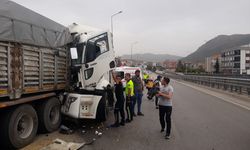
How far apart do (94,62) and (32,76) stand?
264cm

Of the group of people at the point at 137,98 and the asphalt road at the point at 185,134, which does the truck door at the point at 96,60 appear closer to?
the group of people at the point at 137,98

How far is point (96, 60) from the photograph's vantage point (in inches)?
318

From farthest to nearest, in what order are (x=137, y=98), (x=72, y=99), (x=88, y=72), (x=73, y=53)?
(x=137, y=98) < (x=88, y=72) < (x=73, y=53) < (x=72, y=99)

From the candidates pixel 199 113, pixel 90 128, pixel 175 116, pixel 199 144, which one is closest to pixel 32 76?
pixel 90 128

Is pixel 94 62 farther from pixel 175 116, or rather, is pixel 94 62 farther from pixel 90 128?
pixel 175 116

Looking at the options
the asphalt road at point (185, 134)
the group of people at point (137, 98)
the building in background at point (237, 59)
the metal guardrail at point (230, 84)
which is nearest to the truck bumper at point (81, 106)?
the asphalt road at point (185, 134)

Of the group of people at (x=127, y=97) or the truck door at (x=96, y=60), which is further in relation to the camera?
the truck door at (x=96, y=60)

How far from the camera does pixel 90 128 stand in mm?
7246

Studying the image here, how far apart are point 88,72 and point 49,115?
199 cm

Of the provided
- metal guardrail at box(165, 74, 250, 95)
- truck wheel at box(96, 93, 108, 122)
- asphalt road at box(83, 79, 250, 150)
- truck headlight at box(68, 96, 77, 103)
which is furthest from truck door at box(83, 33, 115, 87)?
metal guardrail at box(165, 74, 250, 95)

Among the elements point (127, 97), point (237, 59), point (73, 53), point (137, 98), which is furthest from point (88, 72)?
point (237, 59)

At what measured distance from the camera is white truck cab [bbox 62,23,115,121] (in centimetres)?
700

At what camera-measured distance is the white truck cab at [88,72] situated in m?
7.00

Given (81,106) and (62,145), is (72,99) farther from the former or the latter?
(62,145)
